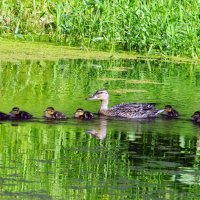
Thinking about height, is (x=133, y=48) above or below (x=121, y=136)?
above

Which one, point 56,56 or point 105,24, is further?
point 105,24

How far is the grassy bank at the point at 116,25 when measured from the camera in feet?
57.0

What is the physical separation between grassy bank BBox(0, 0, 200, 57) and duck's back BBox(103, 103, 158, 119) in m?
4.92

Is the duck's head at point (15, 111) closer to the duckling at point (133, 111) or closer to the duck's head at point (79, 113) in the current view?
the duck's head at point (79, 113)

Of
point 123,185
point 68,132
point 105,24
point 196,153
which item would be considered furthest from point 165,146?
point 105,24

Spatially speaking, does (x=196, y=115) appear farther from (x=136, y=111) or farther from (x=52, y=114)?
(x=52, y=114)

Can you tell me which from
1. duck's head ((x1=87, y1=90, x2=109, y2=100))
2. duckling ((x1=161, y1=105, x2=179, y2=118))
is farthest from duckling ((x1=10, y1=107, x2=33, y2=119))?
duckling ((x1=161, y1=105, x2=179, y2=118))

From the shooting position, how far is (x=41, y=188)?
26.2ft

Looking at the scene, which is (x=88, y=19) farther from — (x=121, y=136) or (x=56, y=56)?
(x=121, y=136)

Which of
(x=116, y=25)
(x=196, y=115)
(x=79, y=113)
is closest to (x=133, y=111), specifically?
(x=196, y=115)

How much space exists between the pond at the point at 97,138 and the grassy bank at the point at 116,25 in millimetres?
747

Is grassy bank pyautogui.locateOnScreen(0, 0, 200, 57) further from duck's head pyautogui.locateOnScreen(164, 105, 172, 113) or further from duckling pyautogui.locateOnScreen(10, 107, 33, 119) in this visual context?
duckling pyautogui.locateOnScreen(10, 107, 33, 119)

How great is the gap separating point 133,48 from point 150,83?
11.4 ft

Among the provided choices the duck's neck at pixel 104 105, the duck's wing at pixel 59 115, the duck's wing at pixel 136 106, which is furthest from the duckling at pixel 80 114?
the duck's neck at pixel 104 105
